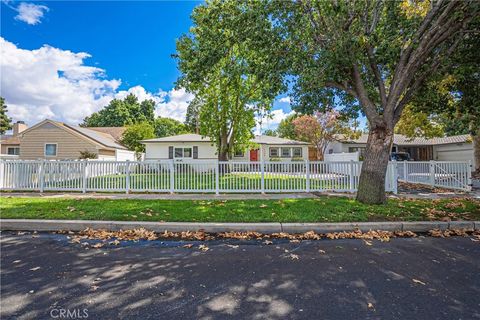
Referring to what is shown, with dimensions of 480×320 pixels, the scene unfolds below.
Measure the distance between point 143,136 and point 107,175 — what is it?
A: 2125 centimetres

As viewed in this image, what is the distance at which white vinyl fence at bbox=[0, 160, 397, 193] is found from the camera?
10.0 metres

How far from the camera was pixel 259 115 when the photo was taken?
1836cm

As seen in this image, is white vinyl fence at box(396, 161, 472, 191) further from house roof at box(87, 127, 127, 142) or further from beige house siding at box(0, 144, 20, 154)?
beige house siding at box(0, 144, 20, 154)

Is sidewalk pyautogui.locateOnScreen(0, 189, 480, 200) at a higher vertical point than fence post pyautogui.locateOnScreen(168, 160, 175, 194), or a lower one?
lower

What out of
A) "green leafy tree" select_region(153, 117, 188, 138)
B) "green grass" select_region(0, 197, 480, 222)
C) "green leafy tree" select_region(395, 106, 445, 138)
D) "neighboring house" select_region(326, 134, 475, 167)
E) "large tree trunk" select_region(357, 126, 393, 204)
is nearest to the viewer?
"green grass" select_region(0, 197, 480, 222)

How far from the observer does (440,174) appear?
37.8 feet

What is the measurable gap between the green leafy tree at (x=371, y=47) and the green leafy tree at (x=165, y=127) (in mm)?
44381

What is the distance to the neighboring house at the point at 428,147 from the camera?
85.2ft

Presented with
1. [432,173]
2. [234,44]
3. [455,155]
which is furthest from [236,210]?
[455,155]

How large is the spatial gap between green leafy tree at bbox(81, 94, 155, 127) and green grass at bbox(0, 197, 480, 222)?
149 feet

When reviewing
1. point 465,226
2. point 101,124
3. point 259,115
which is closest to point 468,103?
point 465,226

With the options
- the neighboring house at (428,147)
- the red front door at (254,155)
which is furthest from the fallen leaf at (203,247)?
the neighboring house at (428,147)

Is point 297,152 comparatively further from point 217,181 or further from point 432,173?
point 217,181

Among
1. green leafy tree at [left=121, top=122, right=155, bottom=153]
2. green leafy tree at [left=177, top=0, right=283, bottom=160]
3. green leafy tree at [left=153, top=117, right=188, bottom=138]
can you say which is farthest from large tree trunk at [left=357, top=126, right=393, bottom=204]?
green leafy tree at [left=153, top=117, right=188, bottom=138]
